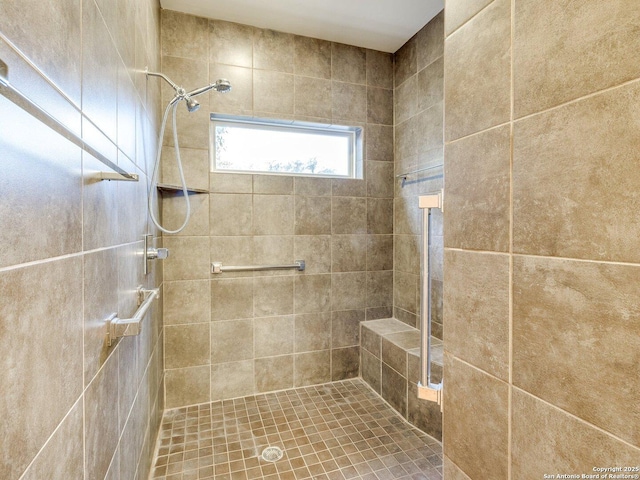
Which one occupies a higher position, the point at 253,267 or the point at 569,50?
the point at 569,50

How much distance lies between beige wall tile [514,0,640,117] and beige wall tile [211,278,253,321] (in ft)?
6.76

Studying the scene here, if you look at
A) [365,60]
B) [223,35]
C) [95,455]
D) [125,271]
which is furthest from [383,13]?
[95,455]

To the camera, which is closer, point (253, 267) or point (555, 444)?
point (555, 444)

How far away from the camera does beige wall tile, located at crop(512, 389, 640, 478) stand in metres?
0.48

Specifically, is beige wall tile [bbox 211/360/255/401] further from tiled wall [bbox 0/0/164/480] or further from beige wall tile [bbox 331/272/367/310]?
tiled wall [bbox 0/0/164/480]

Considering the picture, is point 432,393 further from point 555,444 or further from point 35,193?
point 35,193

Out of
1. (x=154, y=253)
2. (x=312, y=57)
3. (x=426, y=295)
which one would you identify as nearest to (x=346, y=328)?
(x=154, y=253)

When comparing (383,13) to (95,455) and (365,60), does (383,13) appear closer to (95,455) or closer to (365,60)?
(365,60)

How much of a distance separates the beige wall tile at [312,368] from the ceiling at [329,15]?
254cm

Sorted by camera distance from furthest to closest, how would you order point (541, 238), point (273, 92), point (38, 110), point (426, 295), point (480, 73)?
point (273, 92) → point (426, 295) → point (480, 73) → point (541, 238) → point (38, 110)

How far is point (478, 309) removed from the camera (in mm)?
729

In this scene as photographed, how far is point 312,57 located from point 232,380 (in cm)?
259

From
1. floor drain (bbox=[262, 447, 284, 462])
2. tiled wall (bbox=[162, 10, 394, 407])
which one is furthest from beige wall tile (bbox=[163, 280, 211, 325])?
floor drain (bbox=[262, 447, 284, 462])

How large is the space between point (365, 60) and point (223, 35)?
3.78 feet
